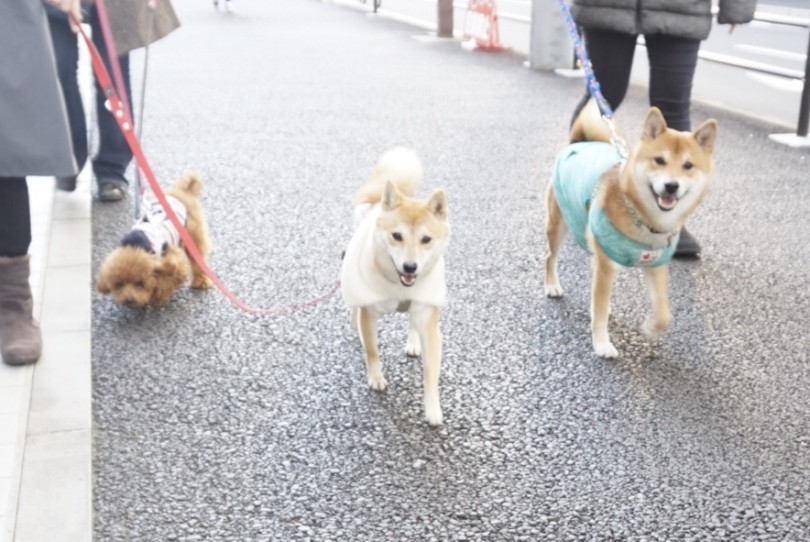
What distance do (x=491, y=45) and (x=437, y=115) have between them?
13.5 ft

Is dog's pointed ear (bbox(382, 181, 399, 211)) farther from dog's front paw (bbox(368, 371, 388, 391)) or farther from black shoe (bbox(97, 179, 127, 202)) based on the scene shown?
black shoe (bbox(97, 179, 127, 202))

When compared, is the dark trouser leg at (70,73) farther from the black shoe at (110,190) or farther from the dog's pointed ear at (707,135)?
the dog's pointed ear at (707,135)

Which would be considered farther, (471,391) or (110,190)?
(110,190)

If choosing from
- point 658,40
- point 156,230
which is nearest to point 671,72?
point 658,40

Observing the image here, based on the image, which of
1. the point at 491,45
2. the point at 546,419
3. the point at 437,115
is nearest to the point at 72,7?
the point at 546,419

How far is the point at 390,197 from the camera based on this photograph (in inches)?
117

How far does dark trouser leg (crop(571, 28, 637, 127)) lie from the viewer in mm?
4344

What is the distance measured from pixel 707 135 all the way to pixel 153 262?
204 centimetres

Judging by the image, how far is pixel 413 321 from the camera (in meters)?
3.08

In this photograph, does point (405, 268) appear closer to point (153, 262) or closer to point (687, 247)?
point (153, 262)

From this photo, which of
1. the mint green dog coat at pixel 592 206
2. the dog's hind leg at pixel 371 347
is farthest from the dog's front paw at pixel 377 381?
the mint green dog coat at pixel 592 206

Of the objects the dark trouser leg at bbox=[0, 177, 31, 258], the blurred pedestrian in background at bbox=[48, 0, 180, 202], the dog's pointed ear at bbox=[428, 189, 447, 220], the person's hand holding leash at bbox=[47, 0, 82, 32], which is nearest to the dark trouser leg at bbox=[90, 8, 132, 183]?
the blurred pedestrian in background at bbox=[48, 0, 180, 202]

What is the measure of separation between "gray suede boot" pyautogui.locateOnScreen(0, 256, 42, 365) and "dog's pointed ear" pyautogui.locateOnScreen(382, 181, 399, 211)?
1310 mm

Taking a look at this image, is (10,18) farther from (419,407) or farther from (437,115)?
(437,115)
